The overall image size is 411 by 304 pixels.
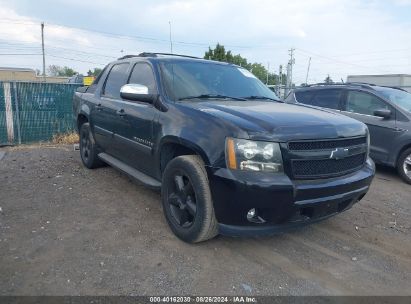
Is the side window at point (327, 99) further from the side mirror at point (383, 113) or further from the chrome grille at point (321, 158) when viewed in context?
the chrome grille at point (321, 158)

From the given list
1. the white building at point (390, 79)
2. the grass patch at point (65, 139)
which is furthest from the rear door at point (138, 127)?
the white building at point (390, 79)

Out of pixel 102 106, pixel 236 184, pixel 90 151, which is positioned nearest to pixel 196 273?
pixel 236 184

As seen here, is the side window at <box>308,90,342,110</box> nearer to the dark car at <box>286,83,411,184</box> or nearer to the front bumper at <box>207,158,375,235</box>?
the dark car at <box>286,83,411,184</box>

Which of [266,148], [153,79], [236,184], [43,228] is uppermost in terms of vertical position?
[153,79]

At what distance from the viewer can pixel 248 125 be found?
3088mm

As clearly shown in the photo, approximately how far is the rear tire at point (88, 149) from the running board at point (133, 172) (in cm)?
59

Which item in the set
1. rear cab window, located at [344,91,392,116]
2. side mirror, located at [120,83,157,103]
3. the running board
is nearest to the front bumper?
the running board

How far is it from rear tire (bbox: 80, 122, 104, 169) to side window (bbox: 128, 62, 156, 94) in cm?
158

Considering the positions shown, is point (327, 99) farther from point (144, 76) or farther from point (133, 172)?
Result: point (133, 172)

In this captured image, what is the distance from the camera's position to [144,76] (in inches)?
176

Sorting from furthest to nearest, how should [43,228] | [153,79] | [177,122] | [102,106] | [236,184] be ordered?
[102,106] → [153,79] → [43,228] → [177,122] → [236,184]

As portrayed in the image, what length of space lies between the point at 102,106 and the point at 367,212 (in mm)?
3857

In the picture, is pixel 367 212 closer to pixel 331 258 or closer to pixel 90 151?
pixel 331 258

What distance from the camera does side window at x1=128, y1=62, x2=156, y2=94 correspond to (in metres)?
4.20
